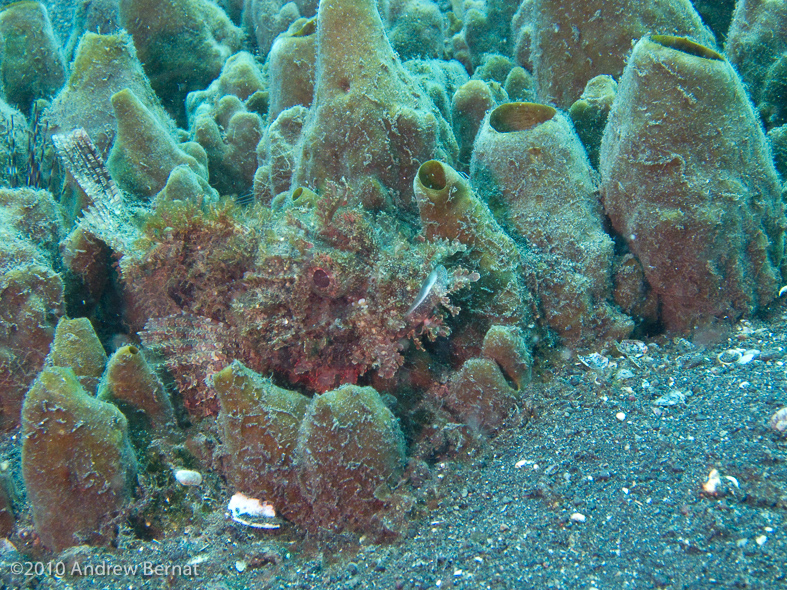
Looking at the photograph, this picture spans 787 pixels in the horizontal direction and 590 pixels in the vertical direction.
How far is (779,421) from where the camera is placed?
6.64 ft

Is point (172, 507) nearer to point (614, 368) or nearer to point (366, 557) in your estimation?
point (366, 557)

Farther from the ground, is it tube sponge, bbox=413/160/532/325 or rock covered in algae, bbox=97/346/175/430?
tube sponge, bbox=413/160/532/325

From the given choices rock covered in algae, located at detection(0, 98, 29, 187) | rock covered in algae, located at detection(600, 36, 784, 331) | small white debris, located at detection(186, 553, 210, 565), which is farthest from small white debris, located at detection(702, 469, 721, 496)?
rock covered in algae, located at detection(0, 98, 29, 187)

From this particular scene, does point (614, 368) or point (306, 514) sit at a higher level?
point (614, 368)

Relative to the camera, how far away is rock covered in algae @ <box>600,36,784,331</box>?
8.63 ft

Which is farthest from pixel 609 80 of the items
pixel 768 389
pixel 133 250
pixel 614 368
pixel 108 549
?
pixel 108 549

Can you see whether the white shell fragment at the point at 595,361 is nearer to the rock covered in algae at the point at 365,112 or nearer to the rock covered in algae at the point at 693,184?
the rock covered in algae at the point at 693,184

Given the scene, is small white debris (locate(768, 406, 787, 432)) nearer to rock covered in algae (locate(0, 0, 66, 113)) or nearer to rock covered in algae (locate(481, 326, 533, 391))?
rock covered in algae (locate(481, 326, 533, 391))

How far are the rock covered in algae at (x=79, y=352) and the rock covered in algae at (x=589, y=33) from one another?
4440 millimetres

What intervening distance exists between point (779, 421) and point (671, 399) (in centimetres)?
49

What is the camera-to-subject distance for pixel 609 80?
379 centimetres

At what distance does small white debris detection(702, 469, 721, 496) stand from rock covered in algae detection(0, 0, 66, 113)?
8.41 m

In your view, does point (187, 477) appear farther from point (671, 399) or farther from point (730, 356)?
point (730, 356)

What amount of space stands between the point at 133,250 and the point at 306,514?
2.04 m
